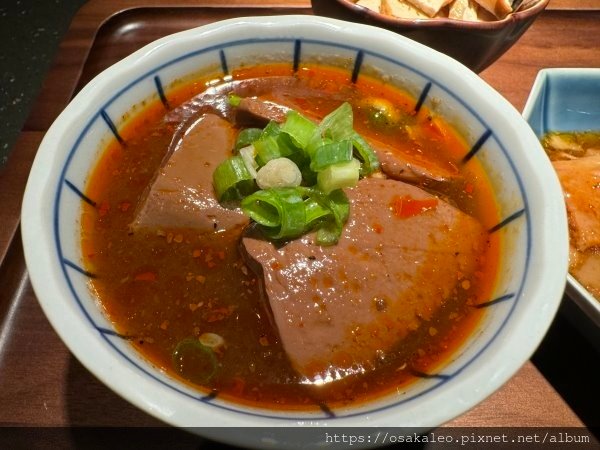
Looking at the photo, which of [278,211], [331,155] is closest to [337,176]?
[331,155]

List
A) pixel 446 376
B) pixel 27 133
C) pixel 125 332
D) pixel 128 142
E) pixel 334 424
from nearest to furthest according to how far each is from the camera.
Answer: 1. pixel 334 424
2. pixel 446 376
3. pixel 125 332
4. pixel 128 142
5. pixel 27 133

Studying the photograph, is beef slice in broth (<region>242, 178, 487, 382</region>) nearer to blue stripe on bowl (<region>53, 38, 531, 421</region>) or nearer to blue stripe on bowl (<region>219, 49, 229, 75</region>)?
blue stripe on bowl (<region>53, 38, 531, 421</region>)

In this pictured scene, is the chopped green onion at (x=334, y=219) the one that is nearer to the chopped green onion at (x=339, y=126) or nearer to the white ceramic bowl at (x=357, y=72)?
the chopped green onion at (x=339, y=126)

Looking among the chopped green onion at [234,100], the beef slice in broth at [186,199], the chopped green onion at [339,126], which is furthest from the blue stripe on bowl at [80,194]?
the chopped green onion at [339,126]

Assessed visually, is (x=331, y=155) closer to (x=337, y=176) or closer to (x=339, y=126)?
(x=337, y=176)

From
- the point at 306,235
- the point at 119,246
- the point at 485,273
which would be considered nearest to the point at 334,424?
the point at 306,235

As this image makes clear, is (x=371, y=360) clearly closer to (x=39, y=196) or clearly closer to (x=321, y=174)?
(x=321, y=174)
